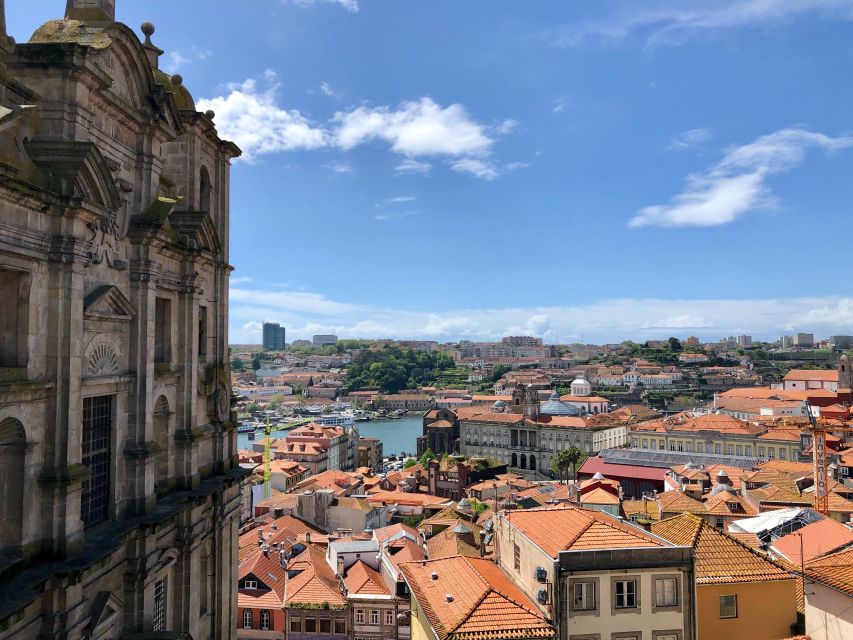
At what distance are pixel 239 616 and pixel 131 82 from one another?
2308 centimetres

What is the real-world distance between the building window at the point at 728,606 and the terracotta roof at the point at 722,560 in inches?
18.1

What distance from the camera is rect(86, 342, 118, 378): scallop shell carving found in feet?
35.9

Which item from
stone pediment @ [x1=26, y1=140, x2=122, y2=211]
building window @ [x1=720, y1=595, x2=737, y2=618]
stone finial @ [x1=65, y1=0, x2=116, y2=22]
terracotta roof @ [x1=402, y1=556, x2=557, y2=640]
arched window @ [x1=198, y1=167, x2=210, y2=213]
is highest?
stone finial @ [x1=65, y1=0, x2=116, y2=22]

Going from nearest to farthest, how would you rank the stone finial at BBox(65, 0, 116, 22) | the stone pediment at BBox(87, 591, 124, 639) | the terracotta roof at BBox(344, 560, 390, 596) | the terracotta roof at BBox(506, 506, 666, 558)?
the stone pediment at BBox(87, 591, 124, 639) < the stone finial at BBox(65, 0, 116, 22) < the terracotta roof at BBox(506, 506, 666, 558) < the terracotta roof at BBox(344, 560, 390, 596)

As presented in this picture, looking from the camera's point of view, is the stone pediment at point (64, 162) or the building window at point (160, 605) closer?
the stone pediment at point (64, 162)

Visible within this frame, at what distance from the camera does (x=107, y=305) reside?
11.3 m

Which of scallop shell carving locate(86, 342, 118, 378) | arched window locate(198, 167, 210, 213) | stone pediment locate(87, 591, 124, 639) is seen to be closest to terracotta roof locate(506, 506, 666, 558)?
stone pediment locate(87, 591, 124, 639)

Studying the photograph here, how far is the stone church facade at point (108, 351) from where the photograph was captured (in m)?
9.05

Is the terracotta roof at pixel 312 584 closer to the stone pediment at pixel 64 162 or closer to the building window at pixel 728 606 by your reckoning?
the building window at pixel 728 606

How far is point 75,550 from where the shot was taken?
32.2 feet

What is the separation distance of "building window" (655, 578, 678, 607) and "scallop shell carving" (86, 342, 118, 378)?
13.3m

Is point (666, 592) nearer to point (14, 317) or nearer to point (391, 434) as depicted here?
point (14, 317)

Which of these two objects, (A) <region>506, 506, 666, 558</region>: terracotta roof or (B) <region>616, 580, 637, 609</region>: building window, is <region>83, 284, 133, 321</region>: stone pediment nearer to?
(A) <region>506, 506, 666, 558</region>: terracotta roof

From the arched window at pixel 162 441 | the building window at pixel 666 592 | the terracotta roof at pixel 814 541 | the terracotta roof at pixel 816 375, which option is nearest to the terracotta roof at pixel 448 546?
the terracotta roof at pixel 814 541
